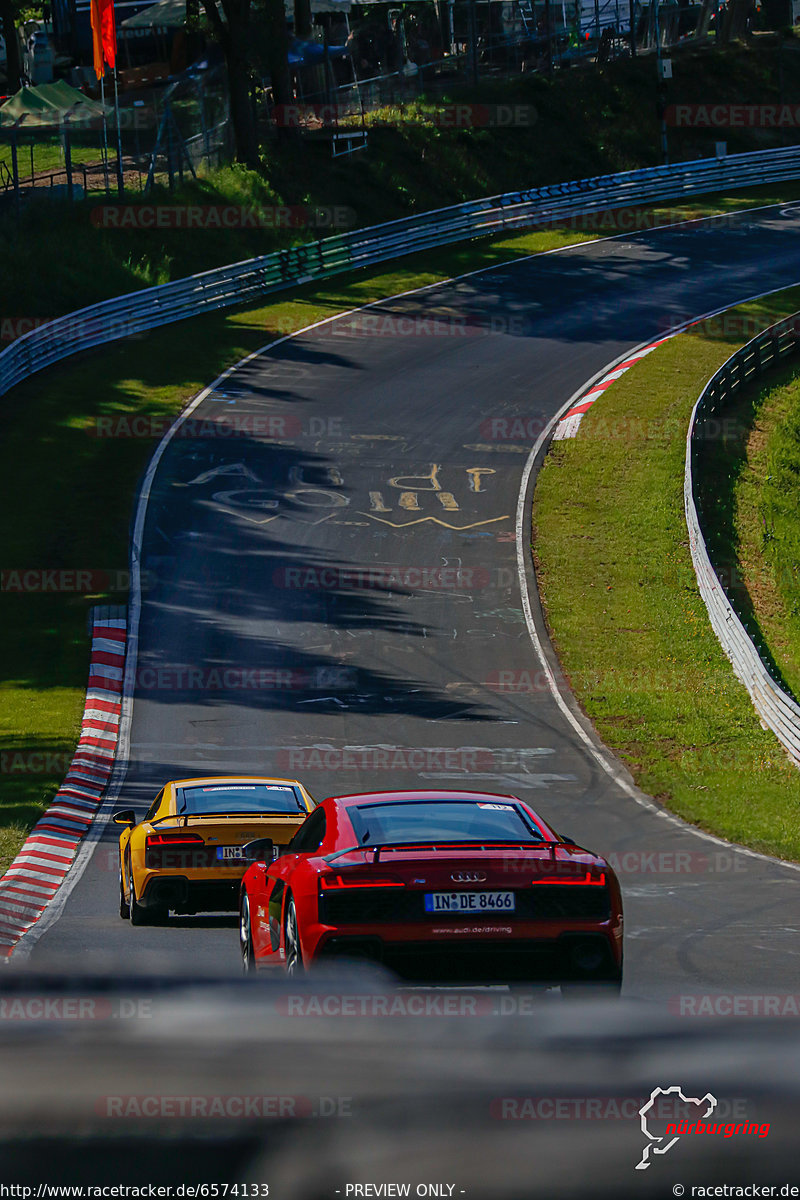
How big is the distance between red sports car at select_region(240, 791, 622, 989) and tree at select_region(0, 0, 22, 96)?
63709mm

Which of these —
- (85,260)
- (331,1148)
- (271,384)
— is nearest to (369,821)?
(331,1148)

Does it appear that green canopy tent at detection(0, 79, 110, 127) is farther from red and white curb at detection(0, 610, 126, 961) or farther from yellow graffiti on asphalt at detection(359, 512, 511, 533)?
red and white curb at detection(0, 610, 126, 961)

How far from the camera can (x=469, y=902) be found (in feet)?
24.6

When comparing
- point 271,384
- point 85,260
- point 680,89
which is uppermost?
point 680,89

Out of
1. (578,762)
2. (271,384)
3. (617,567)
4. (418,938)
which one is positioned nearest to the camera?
(418,938)

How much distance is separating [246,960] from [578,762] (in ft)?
34.3

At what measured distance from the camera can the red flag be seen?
45000 mm

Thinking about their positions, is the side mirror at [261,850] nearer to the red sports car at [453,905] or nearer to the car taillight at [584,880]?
the red sports car at [453,905]

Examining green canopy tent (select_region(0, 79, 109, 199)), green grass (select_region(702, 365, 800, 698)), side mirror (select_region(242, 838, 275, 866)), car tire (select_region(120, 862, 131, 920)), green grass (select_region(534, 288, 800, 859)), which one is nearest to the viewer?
side mirror (select_region(242, 838, 275, 866))

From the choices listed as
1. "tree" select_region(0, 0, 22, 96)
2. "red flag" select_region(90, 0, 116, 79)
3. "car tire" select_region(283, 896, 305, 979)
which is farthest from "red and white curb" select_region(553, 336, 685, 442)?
"tree" select_region(0, 0, 22, 96)

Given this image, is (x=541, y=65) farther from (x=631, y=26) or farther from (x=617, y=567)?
(x=617, y=567)

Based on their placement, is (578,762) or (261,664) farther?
(261,664)

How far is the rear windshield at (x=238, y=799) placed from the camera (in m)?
11.8

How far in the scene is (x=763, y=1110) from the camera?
1.55 m
